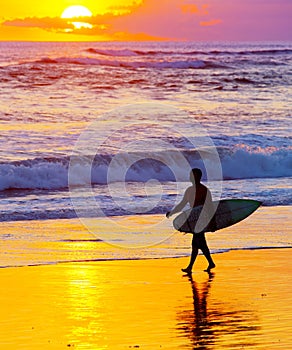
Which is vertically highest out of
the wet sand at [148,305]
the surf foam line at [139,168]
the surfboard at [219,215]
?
the surfboard at [219,215]

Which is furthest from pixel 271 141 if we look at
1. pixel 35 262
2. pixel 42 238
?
pixel 35 262

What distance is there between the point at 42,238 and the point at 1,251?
4.35ft

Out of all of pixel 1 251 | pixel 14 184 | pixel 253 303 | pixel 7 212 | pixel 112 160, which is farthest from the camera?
pixel 112 160

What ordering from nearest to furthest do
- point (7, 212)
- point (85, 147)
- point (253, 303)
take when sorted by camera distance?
point (253, 303), point (7, 212), point (85, 147)

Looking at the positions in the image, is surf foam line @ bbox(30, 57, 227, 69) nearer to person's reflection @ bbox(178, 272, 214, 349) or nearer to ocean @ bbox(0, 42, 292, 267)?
ocean @ bbox(0, 42, 292, 267)

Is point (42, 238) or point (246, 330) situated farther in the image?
point (42, 238)

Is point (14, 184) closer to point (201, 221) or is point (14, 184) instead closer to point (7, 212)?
point (7, 212)

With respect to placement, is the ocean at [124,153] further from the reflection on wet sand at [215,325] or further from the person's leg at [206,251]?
the reflection on wet sand at [215,325]

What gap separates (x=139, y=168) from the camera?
2438 centimetres

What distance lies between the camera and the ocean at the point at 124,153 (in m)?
14.3

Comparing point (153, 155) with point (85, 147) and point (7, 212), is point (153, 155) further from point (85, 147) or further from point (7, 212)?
point (7, 212)

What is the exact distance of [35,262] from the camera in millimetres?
11719

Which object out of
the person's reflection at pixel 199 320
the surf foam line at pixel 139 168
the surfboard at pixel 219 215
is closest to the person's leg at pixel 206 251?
the surfboard at pixel 219 215

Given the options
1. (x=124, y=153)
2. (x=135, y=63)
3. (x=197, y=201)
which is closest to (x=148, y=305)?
(x=197, y=201)
